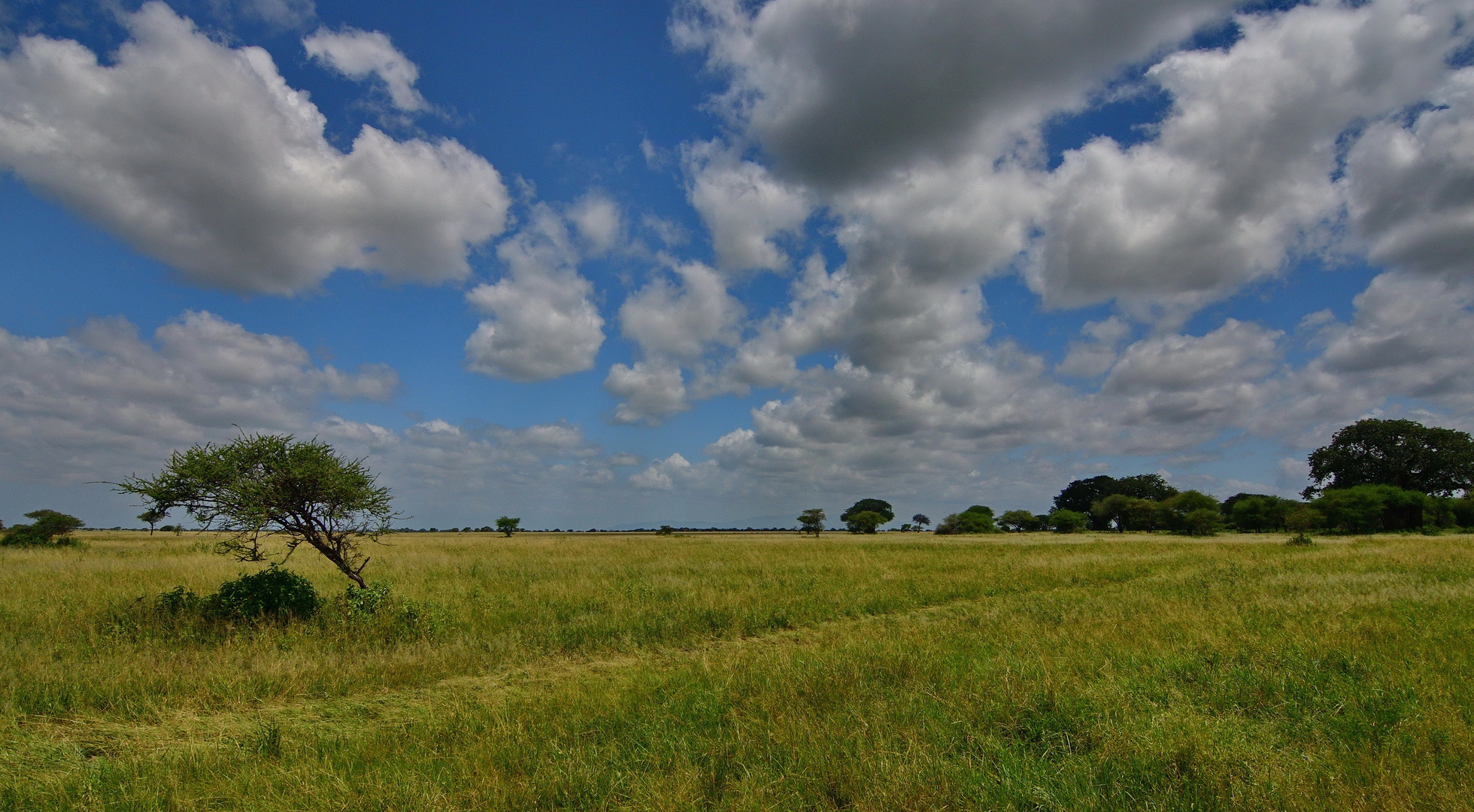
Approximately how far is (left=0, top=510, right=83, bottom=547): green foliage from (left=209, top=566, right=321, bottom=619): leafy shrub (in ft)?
130

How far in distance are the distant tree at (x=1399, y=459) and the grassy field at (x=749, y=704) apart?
91.7 metres

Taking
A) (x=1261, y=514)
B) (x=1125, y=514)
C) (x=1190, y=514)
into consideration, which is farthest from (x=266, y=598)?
(x=1125, y=514)

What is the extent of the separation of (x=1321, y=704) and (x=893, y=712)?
4.70 m

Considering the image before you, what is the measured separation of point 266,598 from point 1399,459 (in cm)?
11680

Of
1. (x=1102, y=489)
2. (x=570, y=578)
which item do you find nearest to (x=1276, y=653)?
(x=570, y=578)

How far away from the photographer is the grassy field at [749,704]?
4.80 meters

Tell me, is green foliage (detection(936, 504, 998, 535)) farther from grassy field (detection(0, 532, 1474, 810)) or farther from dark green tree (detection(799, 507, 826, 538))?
grassy field (detection(0, 532, 1474, 810))

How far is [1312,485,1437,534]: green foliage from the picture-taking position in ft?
209

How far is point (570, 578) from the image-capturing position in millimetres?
20422

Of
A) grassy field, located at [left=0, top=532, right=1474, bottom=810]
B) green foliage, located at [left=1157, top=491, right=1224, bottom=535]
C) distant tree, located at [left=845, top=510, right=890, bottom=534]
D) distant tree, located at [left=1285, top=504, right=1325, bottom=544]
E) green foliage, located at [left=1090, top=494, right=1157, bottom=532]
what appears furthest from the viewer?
distant tree, located at [left=845, top=510, right=890, bottom=534]

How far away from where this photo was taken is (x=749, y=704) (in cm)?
691

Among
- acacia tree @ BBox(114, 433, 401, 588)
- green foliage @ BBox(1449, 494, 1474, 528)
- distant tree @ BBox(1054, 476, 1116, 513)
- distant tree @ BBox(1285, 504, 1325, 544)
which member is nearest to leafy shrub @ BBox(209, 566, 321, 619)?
acacia tree @ BBox(114, 433, 401, 588)

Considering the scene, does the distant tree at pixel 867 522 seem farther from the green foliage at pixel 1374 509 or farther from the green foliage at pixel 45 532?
the green foliage at pixel 45 532

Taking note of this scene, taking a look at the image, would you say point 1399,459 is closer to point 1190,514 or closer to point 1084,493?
point 1190,514
